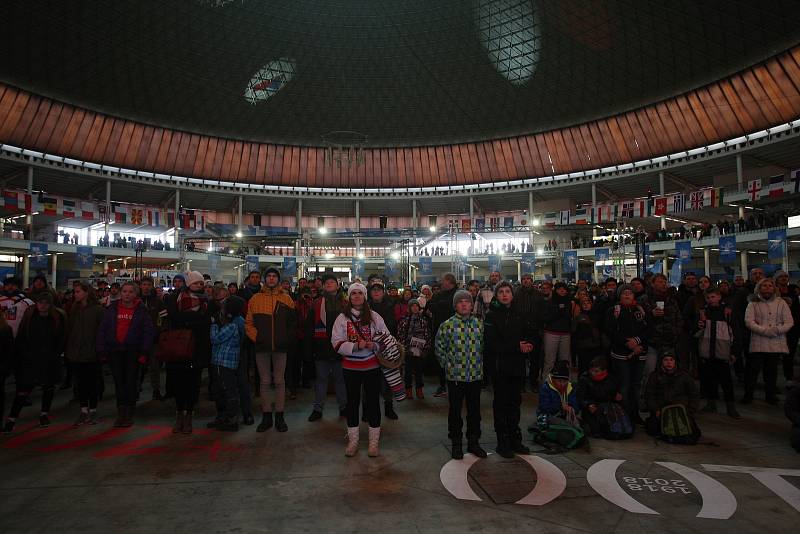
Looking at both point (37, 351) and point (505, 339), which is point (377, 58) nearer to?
point (37, 351)

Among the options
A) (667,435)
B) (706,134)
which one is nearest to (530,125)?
(706,134)

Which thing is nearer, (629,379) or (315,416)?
(629,379)

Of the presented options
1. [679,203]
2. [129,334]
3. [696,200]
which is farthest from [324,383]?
[679,203]

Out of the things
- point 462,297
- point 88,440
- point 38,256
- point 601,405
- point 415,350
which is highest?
point 38,256

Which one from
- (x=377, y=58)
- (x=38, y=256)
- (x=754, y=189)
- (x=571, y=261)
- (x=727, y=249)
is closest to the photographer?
(x=727, y=249)

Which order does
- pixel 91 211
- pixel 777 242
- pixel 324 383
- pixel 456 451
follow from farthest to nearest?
pixel 91 211 < pixel 777 242 < pixel 324 383 < pixel 456 451

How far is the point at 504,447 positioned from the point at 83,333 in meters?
5.25

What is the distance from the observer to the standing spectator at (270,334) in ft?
18.2

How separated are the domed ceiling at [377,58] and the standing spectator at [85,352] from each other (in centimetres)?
3534

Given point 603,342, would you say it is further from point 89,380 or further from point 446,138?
point 446,138

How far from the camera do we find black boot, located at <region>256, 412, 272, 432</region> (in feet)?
18.2

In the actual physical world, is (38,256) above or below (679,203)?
below

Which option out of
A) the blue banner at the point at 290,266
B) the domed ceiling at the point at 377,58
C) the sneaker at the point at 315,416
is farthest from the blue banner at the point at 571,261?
the sneaker at the point at 315,416

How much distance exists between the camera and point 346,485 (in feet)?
13.1
